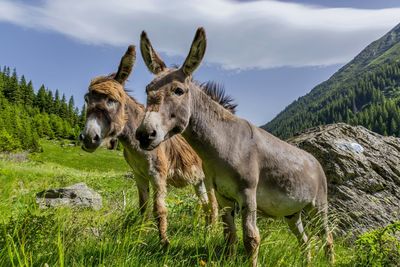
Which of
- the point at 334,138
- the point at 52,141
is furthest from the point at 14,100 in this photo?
the point at 334,138

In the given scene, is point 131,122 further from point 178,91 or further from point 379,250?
point 379,250

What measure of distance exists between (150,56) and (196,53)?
830mm

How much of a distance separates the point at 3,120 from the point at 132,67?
123m

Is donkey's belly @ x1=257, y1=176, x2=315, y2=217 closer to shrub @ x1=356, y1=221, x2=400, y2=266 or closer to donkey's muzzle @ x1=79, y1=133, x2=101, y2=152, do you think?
shrub @ x1=356, y1=221, x2=400, y2=266

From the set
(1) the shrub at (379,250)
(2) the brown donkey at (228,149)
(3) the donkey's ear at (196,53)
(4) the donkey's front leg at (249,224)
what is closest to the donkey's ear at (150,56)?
(2) the brown donkey at (228,149)

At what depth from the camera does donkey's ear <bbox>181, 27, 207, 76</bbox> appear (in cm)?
496

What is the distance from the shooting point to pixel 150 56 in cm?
568

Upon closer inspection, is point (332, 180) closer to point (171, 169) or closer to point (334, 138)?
point (334, 138)

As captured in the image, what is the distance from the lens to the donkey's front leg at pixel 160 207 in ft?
21.1

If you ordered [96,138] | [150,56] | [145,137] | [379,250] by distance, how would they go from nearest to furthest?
[145,137] < [379,250] < [150,56] < [96,138]

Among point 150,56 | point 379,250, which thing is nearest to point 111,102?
point 150,56

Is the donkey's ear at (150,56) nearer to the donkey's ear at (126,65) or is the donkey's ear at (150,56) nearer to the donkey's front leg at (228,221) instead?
the donkey's ear at (126,65)

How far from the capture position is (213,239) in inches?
224

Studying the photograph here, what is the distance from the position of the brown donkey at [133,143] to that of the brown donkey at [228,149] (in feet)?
2.82
